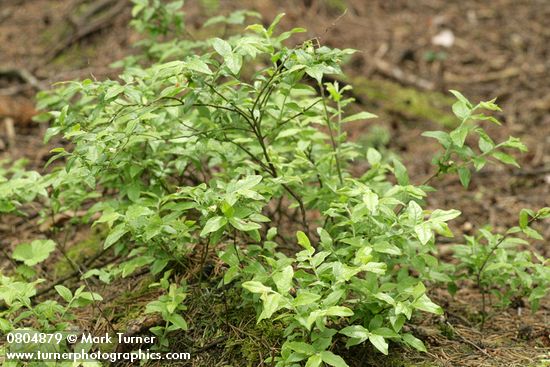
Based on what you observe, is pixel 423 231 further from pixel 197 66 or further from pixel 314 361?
pixel 197 66

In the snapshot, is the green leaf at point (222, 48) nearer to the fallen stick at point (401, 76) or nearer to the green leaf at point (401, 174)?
the green leaf at point (401, 174)

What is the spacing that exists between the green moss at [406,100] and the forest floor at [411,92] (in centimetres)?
2

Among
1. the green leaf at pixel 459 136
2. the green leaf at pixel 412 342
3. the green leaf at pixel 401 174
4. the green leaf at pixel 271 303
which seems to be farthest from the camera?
the green leaf at pixel 401 174

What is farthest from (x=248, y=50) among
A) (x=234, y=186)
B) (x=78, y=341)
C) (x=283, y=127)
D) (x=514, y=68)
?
(x=514, y=68)

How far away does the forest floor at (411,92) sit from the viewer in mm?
2797

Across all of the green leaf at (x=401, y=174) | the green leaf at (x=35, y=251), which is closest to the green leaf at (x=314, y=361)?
the green leaf at (x=401, y=174)

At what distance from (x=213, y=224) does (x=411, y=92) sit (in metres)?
4.67

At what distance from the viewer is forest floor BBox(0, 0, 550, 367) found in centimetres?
280

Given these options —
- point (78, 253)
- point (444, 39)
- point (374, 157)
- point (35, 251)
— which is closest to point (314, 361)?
point (374, 157)

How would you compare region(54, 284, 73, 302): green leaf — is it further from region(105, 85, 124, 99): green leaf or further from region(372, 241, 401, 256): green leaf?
region(372, 241, 401, 256): green leaf

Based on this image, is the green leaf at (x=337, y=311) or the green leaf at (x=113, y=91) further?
the green leaf at (x=113, y=91)

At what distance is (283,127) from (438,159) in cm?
82

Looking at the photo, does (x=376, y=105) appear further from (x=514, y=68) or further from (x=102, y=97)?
(x=102, y=97)

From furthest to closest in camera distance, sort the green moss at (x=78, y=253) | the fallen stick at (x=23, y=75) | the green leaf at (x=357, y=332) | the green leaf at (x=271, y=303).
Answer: the fallen stick at (x=23, y=75) → the green moss at (x=78, y=253) → the green leaf at (x=357, y=332) → the green leaf at (x=271, y=303)
